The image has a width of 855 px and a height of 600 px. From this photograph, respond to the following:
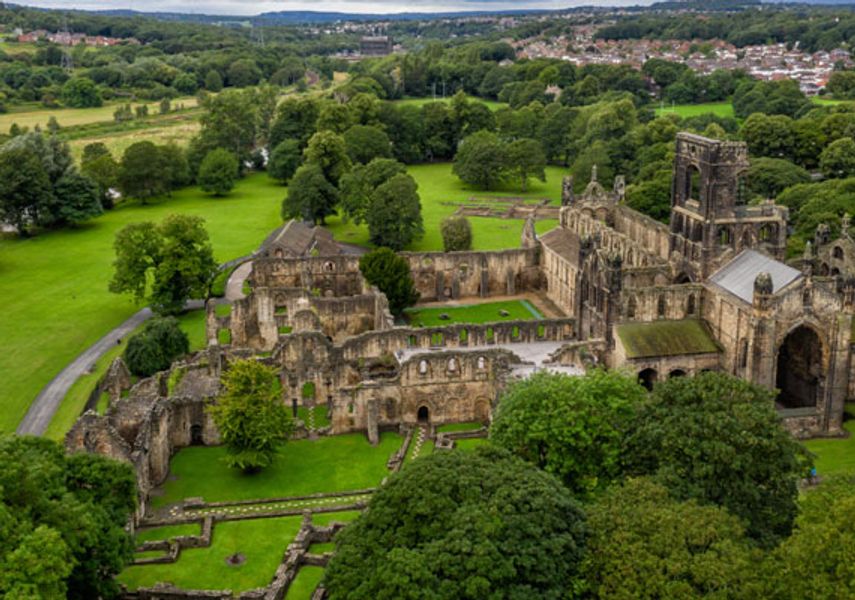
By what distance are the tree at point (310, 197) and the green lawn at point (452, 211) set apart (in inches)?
124

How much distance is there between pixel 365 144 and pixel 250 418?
90796mm

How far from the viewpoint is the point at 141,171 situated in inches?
4916

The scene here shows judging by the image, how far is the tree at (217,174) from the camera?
429ft

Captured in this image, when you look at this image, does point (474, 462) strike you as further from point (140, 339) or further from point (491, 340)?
point (140, 339)

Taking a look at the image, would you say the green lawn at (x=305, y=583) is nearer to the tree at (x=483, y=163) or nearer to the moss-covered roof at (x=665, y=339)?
the moss-covered roof at (x=665, y=339)

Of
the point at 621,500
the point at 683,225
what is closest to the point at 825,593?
the point at 621,500

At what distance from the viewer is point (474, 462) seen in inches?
1441

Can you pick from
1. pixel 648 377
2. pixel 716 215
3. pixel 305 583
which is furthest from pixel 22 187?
pixel 305 583

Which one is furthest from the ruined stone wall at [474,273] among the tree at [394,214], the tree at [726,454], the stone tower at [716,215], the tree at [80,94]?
the tree at [80,94]

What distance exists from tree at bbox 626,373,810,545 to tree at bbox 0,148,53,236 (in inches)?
3365

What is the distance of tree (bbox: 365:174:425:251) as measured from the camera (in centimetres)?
9944

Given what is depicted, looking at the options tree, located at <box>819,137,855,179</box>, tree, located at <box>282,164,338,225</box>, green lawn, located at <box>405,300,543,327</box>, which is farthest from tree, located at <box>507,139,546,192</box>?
green lawn, located at <box>405,300,543,327</box>

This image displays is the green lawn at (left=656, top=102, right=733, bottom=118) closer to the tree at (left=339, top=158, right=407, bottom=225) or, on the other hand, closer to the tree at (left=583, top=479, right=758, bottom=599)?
the tree at (left=339, top=158, right=407, bottom=225)

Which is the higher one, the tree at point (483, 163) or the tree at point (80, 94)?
the tree at point (80, 94)
